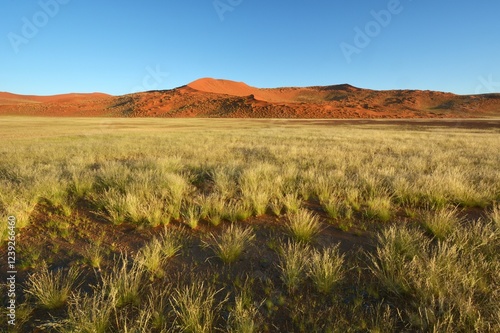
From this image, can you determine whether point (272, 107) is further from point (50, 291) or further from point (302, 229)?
point (50, 291)

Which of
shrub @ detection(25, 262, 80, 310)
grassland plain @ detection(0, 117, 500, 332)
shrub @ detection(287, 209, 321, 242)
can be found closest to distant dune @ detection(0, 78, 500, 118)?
grassland plain @ detection(0, 117, 500, 332)

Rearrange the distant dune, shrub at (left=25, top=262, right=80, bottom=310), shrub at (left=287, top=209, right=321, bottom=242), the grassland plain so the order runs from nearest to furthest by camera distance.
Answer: the grassland plain, shrub at (left=25, top=262, right=80, bottom=310), shrub at (left=287, top=209, right=321, bottom=242), the distant dune

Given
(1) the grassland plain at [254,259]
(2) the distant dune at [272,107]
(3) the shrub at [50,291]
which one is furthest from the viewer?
(2) the distant dune at [272,107]

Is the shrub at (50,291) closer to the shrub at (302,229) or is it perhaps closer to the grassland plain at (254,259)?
the grassland plain at (254,259)

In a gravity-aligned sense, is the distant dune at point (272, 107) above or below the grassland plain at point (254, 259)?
above

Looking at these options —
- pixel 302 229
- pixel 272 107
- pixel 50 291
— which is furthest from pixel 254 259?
pixel 272 107

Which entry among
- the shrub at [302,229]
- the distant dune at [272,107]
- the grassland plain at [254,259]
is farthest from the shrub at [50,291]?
the distant dune at [272,107]

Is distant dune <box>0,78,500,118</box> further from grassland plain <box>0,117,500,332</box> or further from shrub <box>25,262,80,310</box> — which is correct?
shrub <box>25,262,80,310</box>

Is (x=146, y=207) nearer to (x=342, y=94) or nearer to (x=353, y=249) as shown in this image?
(x=353, y=249)

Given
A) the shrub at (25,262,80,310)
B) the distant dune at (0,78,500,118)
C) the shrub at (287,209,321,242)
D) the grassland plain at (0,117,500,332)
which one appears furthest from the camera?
the distant dune at (0,78,500,118)

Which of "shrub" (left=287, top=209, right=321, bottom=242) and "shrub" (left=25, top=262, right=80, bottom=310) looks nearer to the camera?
"shrub" (left=25, top=262, right=80, bottom=310)

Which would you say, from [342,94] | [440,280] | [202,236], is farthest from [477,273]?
[342,94]

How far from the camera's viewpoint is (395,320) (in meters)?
2.13

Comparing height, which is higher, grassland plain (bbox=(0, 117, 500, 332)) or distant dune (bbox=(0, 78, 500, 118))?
distant dune (bbox=(0, 78, 500, 118))
